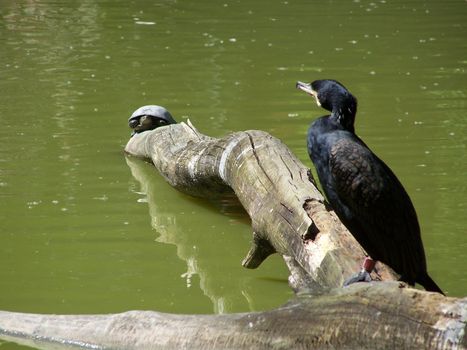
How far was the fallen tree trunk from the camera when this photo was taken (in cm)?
359

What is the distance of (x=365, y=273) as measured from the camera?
442 centimetres

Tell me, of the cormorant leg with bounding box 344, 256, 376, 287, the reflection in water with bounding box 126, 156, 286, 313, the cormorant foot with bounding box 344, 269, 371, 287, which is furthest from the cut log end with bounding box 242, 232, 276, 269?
the cormorant foot with bounding box 344, 269, 371, 287

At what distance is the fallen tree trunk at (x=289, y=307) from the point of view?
3.59 m

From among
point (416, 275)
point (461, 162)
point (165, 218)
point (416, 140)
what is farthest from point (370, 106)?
point (416, 275)

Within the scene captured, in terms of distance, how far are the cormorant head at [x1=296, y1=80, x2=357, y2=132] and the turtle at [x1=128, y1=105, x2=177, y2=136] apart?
3211 mm

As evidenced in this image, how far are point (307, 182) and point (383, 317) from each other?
2012 millimetres

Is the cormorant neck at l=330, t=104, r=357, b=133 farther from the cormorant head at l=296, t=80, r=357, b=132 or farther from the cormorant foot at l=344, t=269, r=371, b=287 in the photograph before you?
the cormorant foot at l=344, t=269, r=371, b=287

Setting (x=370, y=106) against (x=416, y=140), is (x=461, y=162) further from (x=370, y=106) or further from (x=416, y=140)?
(x=370, y=106)

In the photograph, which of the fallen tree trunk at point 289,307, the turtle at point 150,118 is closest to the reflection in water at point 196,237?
the fallen tree trunk at point 289,307

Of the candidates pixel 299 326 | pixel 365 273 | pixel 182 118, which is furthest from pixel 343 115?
pixel 182 118

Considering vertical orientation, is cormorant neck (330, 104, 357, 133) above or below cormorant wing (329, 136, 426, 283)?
above

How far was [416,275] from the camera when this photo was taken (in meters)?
4.61

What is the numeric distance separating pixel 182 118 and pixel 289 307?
17.8ft

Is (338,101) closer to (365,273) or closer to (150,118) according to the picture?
(365,273)
